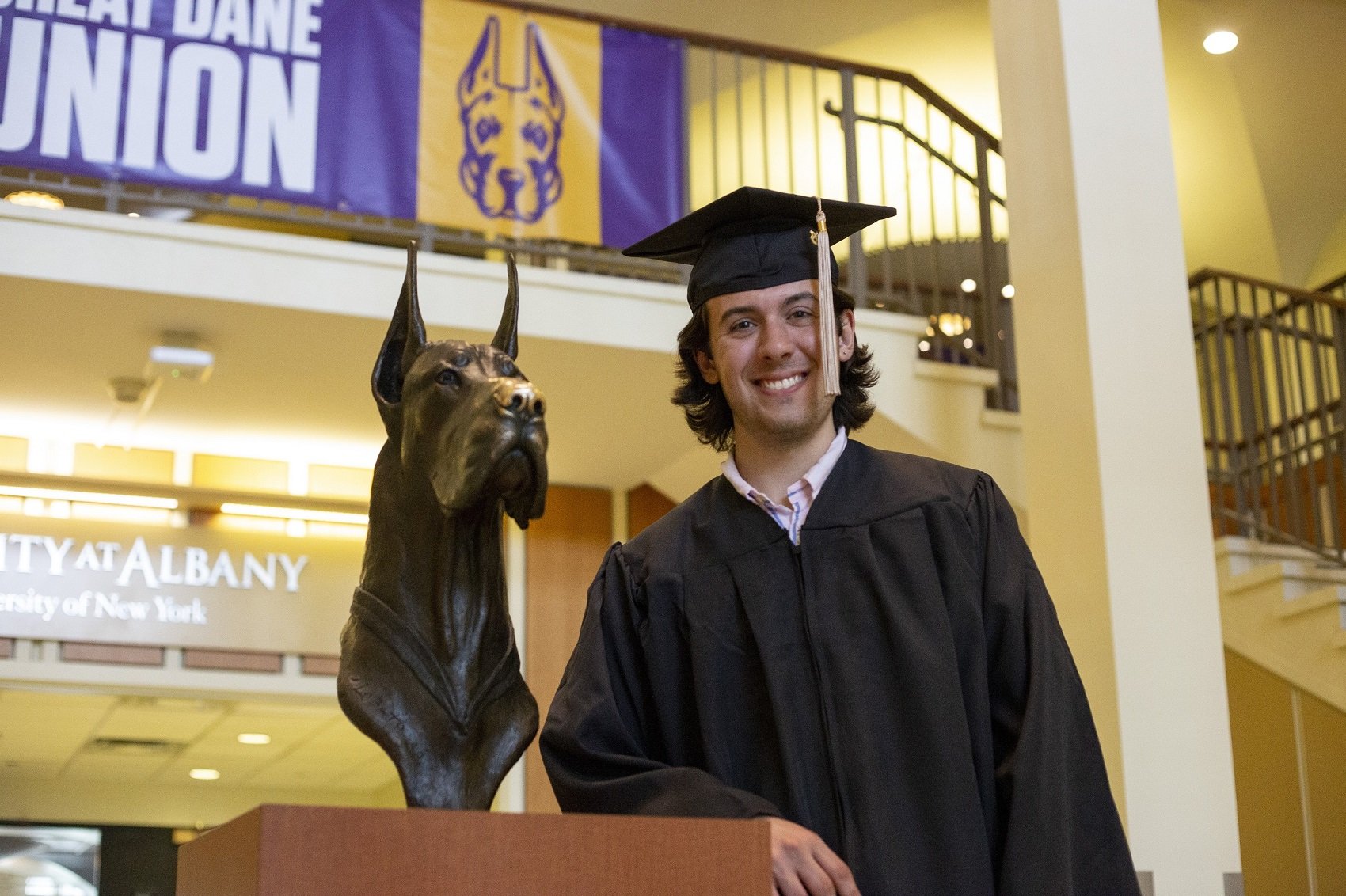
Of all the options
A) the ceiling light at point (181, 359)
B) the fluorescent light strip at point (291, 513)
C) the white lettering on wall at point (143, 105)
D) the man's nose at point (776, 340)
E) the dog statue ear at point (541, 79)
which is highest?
the dog statue ear at point (541, 79)

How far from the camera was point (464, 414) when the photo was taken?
169cm

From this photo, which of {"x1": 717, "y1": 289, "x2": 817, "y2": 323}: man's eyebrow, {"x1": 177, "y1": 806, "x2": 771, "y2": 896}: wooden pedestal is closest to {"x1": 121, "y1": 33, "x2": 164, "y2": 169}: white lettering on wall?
{"x1": 717, "y1": 289, "x2": 817, "y2": 323}: man's eyebrow

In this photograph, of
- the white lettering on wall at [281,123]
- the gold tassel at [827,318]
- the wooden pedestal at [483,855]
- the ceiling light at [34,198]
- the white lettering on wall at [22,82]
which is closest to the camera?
the wooden pedestal at [483,855]

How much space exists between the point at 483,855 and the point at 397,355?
68 cm

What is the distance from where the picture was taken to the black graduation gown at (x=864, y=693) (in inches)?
75.1

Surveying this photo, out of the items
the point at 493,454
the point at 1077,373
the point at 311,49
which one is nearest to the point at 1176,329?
the point at 1077,373

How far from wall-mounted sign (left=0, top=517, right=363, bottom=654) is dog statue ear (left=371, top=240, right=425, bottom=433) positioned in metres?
4.96

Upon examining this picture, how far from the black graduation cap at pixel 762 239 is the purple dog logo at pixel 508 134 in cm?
335

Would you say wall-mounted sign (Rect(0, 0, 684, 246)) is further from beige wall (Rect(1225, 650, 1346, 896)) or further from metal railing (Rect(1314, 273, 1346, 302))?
metal railing (Rect(1314, 273, 1346, 302))

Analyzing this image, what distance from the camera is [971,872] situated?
1898 mm

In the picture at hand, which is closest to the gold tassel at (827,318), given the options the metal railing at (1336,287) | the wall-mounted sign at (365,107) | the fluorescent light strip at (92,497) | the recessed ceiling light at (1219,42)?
the wall-mounted sign at (365,107)

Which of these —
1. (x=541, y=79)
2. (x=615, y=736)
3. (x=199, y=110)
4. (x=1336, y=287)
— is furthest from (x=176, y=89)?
(x=1336, y=287)

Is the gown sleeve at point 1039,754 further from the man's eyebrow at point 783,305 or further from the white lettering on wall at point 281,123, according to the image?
the white lettering on wall at point 281,123

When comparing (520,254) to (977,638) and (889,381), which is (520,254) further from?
(977,638)
